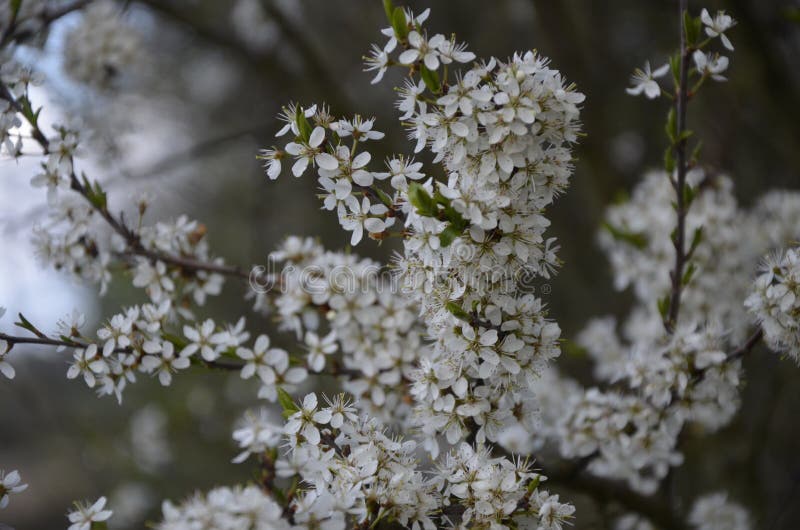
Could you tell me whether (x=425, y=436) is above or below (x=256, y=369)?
below

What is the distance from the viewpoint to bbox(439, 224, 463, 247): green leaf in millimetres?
1490

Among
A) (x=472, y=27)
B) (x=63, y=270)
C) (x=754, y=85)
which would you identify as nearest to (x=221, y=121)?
(x=472, y=27)

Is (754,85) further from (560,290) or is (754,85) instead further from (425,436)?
(425,436)

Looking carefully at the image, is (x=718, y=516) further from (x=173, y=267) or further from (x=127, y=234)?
(x=127, y=234)

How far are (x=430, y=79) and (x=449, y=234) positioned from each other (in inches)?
14.2

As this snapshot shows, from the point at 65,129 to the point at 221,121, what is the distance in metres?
3.68

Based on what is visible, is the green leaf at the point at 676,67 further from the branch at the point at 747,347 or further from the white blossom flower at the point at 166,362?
the white blossom flower at the point at 166,362

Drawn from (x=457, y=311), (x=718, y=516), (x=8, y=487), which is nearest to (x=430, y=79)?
(x=457, y=311)

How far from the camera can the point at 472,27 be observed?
4242mm

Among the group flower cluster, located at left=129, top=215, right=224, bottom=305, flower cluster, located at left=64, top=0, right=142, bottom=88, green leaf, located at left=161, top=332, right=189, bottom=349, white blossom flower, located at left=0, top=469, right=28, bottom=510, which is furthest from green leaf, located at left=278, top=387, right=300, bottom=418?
flower cluster, located at left=64, top=0, right=142, bottom=88

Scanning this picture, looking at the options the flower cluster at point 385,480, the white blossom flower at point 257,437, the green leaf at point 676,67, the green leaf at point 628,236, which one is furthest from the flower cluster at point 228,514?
the green leaf at point 628,236

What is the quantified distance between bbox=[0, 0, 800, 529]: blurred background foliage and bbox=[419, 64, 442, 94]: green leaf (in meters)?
1.23

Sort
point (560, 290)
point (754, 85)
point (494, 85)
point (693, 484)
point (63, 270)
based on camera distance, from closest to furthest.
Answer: point (494, 85) < point (63, 270) < point (754, 85) < point (693, 484) < point (560, 290)

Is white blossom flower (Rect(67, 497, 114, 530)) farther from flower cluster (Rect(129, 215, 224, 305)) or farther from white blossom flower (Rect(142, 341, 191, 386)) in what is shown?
flower cluster (Rect(129, 215, 224, 305))
